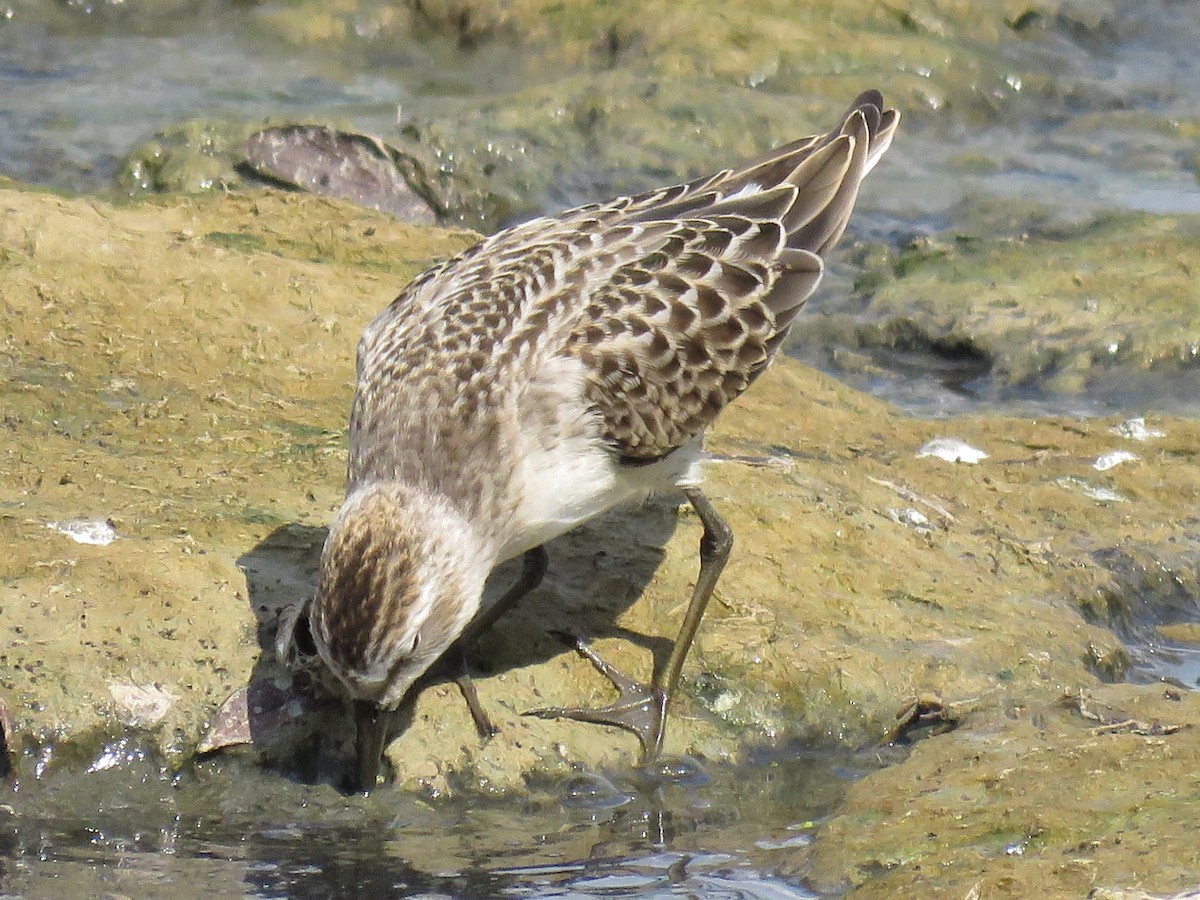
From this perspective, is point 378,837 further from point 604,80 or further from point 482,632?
point 604,80

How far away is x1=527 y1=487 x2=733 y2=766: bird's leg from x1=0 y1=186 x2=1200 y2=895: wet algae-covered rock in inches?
2.6

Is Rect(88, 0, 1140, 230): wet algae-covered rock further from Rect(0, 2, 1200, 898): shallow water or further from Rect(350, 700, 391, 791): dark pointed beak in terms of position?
Rect(350, 700, 391, 791): dark pointed beak

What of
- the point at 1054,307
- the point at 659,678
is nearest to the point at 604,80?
the point at 1054,307

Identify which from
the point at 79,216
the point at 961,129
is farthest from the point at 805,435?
the point at 961,129

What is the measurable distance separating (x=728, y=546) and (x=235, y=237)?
3481mm

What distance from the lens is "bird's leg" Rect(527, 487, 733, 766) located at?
6219mm

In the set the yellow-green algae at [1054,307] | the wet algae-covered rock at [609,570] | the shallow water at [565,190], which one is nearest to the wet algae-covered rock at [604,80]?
the shallow water at [565,190]

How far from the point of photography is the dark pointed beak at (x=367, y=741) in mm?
5680

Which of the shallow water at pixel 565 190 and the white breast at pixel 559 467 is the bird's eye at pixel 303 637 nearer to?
the shallow water at pixel 565 190

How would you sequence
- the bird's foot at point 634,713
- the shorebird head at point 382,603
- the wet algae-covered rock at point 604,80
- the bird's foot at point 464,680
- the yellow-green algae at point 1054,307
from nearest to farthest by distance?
the shorebird head at point 382,603 → the bird's foot at point 464,680 → the bird's foot at point 634,713 → the yellow-green algae at point 1054,307 → the wet algae-covered rock at point 604,80

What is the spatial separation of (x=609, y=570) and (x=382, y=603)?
1730 millimetres

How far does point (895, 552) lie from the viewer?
289 inches

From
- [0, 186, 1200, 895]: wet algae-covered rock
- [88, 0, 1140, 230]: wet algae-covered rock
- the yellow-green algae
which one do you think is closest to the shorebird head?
[0, 186, 1200, 895]: wet algae-covered rock

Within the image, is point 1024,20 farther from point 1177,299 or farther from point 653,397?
point 653,397
